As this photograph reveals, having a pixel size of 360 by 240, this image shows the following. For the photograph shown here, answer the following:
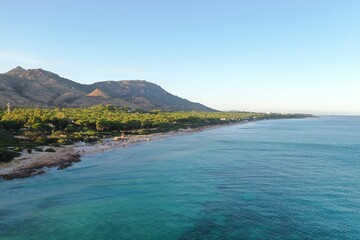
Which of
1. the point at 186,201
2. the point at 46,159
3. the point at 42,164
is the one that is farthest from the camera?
the point at 46,159

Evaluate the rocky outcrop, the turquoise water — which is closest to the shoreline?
the rocky outcrop

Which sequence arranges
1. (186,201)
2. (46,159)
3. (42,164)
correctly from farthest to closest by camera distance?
(46,159) < (42,164) < (186,201)

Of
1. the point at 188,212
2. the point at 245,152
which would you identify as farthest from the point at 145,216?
the point at 245,152

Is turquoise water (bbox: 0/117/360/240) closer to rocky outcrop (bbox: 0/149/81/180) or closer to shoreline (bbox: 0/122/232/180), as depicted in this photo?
rocky outcrop (bbox: 0/149/81/180)

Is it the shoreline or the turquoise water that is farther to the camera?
the shoreline

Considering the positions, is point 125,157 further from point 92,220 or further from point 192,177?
point 92,220

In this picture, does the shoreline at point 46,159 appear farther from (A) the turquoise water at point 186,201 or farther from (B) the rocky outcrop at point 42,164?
(A) the turquoise water at point 186,201

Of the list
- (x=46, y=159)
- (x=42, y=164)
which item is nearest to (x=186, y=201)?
(x=42, y=164)

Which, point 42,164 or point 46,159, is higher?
point 46,159

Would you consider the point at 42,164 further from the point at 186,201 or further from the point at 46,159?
the point at 186,201
